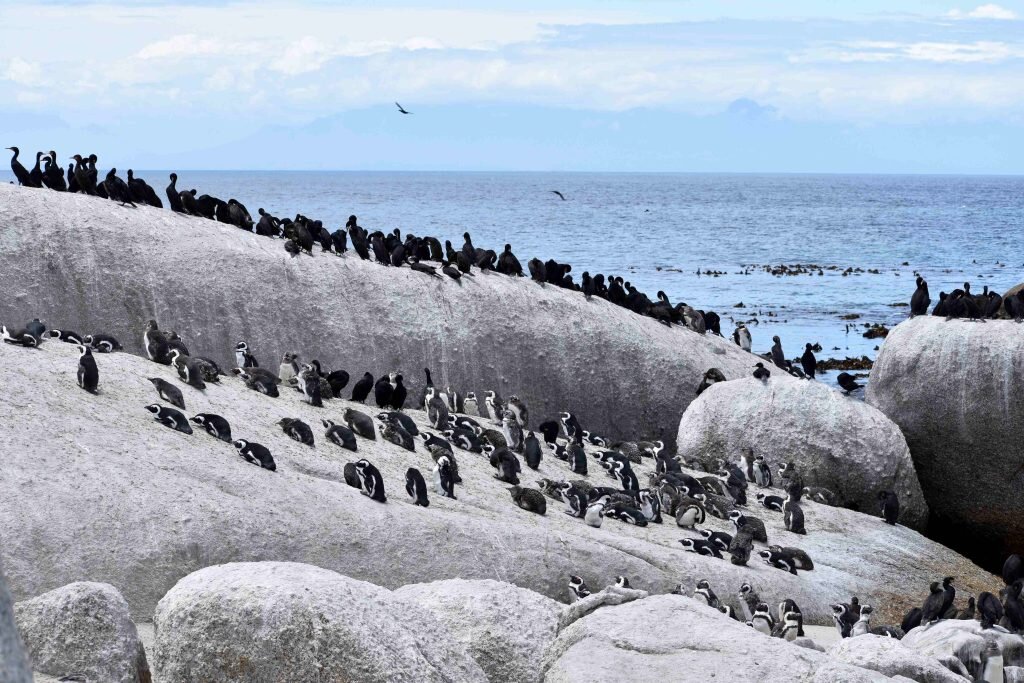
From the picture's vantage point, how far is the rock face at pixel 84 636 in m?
8.91

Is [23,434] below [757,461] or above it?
above

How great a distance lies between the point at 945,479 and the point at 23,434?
1632 centimetres

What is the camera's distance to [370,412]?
65.7 ft

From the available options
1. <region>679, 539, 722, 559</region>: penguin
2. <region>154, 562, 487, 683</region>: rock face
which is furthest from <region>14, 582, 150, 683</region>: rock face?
<region>679, 539, 722, 559</region>: penguin

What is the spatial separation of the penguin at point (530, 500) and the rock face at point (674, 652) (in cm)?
773

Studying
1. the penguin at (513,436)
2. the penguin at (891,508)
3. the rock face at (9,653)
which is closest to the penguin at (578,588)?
the penguin at (513,436)

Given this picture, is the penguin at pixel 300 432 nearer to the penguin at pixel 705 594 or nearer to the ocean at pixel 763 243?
the penguin at pixel 705 594

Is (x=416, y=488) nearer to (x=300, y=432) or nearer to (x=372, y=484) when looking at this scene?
(x=372, y=484)

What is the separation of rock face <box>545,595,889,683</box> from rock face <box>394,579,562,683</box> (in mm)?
964

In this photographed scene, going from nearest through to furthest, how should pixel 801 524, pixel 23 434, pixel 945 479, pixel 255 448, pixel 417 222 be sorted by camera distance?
pixel 23 434 → pixel 255 448 → pixel 801 524 → pixel 945 479 → pixel 417 222

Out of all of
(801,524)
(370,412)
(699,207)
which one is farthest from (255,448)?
(699,207)

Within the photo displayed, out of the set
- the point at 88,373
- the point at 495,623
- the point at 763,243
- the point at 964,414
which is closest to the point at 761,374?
the point at 964,414

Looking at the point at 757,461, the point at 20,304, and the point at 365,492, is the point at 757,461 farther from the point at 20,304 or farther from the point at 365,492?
the point at 20,304

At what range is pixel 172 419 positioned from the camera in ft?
49.6
